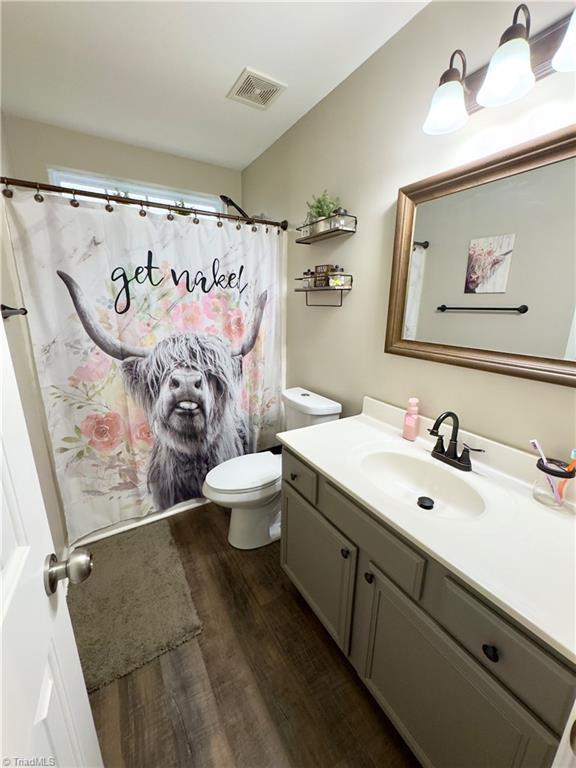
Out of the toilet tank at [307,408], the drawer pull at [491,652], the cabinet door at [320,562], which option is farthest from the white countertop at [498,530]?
the toilet tank at [307,408]

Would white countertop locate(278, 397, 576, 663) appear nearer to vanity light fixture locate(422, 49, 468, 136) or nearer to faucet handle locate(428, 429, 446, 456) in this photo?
faucet handle locate(428, 429, 446, 456)

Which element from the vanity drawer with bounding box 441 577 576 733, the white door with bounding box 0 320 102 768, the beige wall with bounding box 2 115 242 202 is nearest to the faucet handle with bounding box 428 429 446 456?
the vanity drawer with bounding box 441 577 576 733

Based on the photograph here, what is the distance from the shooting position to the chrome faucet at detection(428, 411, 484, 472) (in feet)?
3.72

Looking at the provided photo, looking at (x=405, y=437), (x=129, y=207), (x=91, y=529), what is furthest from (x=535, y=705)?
(x=129, y=207)

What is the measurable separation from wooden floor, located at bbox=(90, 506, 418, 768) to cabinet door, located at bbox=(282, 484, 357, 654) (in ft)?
0.55

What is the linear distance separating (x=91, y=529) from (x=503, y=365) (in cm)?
226

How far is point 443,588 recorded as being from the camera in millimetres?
790

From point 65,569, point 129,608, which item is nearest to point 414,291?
point 65,569

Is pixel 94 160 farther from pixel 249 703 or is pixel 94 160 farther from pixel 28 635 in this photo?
pixel 249 703

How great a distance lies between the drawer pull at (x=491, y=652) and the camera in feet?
2.24

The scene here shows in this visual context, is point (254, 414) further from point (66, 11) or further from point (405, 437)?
point (66, 11)

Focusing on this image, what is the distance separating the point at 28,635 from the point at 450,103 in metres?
1.67

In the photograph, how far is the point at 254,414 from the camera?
91.6 inches

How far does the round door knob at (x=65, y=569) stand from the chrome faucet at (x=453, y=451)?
1104mm
